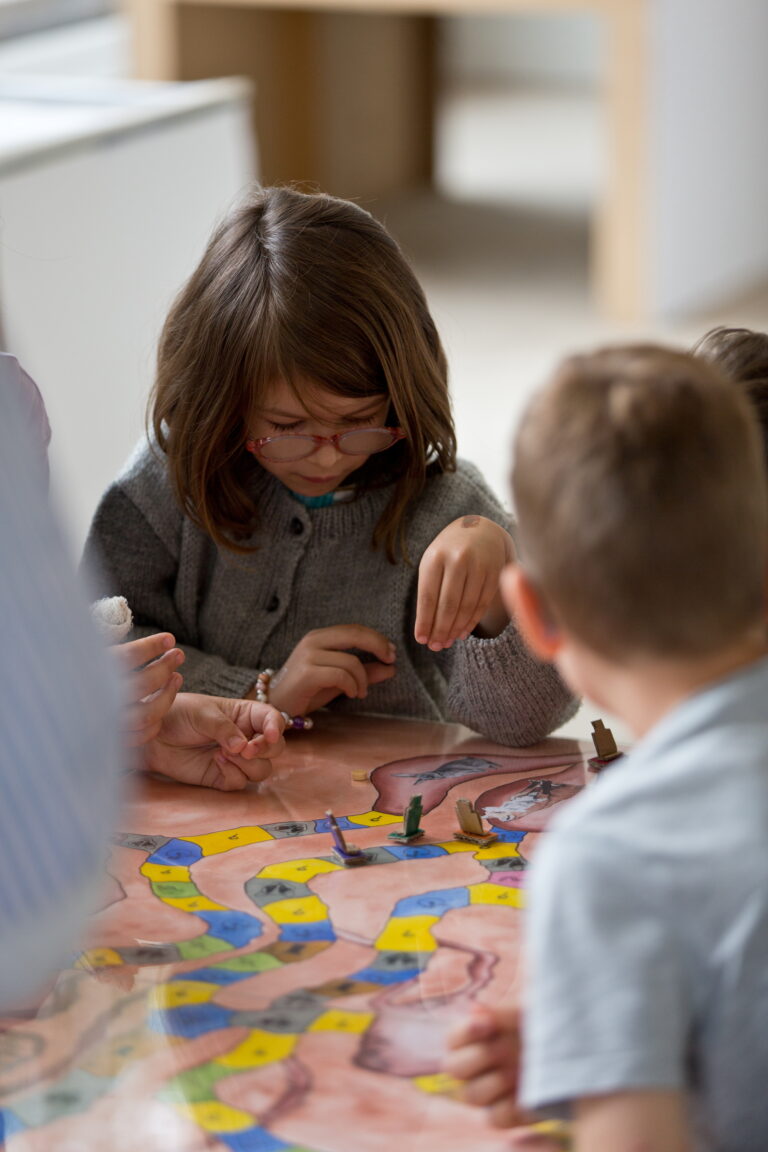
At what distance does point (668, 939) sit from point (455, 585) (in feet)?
1.67

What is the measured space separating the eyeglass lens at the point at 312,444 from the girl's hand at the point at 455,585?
0.10m

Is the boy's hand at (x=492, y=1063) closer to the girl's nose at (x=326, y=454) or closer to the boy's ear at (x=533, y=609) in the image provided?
the boy's ear at (x=533, y=609)

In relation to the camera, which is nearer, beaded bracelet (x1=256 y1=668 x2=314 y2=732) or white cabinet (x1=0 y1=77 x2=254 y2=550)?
beaded bracelet (x1=256 y1=668 x2=314 y2=732)

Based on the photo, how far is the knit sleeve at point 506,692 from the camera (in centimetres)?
103

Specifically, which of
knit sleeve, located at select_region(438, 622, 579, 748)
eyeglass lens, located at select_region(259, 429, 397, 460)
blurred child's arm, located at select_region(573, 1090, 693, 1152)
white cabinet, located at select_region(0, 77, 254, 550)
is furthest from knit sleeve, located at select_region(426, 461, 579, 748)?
white cabinet, located at select_region(0, 77, 254, 550)

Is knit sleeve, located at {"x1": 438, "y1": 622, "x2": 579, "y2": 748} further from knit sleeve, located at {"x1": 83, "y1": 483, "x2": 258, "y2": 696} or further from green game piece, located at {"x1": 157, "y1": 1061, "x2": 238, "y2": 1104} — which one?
green game piece, located at {"x1": 157, "y1": 1061, "x2": 238, "y2": 1104}

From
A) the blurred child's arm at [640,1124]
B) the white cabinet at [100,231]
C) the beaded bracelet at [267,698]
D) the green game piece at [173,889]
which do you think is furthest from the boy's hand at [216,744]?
the white cabinet at [100,231]

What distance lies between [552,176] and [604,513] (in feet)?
17.2

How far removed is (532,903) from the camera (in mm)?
539

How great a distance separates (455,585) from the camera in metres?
1.00

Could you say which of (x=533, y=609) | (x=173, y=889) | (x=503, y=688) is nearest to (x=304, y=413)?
(x=503, y=688)

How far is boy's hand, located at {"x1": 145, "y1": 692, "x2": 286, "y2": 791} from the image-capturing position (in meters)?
0.98

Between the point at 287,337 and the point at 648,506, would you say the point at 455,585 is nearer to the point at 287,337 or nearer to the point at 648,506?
the point at 287,337

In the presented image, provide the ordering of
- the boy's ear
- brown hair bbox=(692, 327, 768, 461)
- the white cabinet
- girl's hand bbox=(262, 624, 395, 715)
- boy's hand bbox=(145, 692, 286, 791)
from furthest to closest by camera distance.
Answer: the white cabinet < girl's hand bbox=(262, 624, 395, 715) < boy's hand bbox=(145, 692, 286, 791) < brown hair bbox=(692, 327, 768, 461) < the boy's ear
